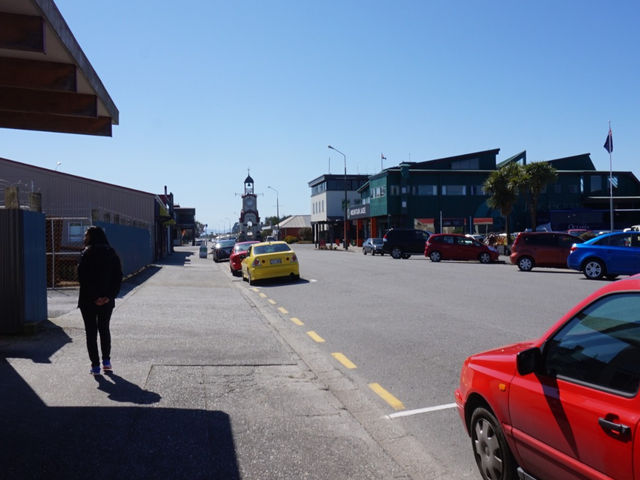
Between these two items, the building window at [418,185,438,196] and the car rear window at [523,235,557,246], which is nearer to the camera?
the car rear window at [523,235,557,246]

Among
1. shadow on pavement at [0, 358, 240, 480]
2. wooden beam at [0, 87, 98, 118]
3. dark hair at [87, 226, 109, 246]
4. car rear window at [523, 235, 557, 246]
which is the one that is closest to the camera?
shadow on pavement at [0, 358, 240, 480]

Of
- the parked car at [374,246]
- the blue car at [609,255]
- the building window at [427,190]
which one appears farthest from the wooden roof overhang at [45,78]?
the building window at [427,190]

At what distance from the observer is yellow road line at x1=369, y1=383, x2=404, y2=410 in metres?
6.07

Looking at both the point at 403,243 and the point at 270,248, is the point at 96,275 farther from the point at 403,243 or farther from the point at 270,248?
the point at 403,243

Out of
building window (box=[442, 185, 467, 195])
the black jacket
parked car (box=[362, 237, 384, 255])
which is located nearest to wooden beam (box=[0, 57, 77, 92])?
the black jacket

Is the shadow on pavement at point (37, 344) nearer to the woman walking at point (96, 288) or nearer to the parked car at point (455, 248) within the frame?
the woman walking at point (96, 288)

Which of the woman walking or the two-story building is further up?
the two-story building

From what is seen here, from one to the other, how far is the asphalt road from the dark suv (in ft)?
62.3

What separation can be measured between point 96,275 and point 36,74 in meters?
2.67

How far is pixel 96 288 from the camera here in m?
7.00

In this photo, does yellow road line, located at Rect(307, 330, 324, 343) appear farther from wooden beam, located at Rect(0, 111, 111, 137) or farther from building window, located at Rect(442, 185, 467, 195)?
building window, located at Rect(442, 185, 467, 195)

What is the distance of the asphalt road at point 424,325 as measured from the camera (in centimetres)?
579

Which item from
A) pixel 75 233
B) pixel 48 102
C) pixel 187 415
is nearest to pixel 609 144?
pixel 75 233

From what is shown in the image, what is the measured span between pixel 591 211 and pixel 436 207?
15.5 meters
